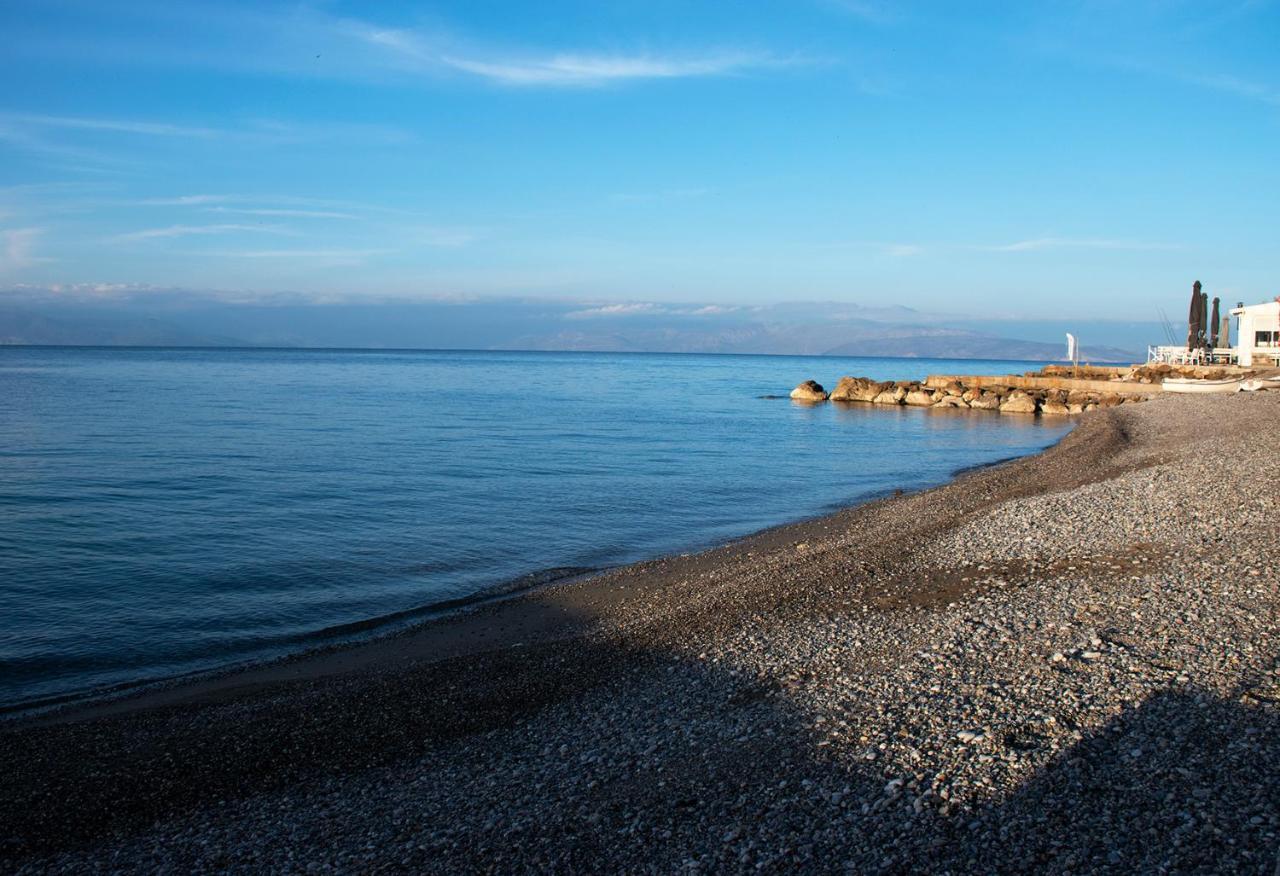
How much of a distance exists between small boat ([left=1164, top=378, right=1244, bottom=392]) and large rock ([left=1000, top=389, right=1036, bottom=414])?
732cm

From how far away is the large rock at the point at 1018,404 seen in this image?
54656 millimetres

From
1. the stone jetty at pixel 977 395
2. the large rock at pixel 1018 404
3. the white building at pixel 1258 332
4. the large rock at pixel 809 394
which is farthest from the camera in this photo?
the large rock at pixel 809 394

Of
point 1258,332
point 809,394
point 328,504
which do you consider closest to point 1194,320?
point 1258,332

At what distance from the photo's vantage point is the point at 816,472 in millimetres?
29219

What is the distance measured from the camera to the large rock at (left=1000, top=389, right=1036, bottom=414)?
179ft

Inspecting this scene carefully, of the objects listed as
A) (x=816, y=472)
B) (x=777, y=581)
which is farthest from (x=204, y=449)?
(x=777, y=581)

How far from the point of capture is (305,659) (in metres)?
11.5

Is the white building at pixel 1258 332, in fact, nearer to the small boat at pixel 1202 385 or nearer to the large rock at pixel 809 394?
the small boat at pixel 1202 385

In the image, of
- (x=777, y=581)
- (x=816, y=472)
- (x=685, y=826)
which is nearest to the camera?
(x=685, y=826)

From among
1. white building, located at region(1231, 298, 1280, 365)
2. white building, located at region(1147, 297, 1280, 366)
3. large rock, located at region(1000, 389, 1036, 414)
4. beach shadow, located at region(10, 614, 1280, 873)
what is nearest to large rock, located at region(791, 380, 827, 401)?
large rock, located at region(1000, 389, 1036, 414)

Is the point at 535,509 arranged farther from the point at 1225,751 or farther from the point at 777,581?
the point at 1225,751

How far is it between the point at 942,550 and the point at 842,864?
30.4 feet

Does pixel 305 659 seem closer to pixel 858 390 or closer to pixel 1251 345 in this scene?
pixel 858 390

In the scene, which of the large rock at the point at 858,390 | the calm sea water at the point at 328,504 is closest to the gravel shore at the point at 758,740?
the calm sea water at the point at 328,504
